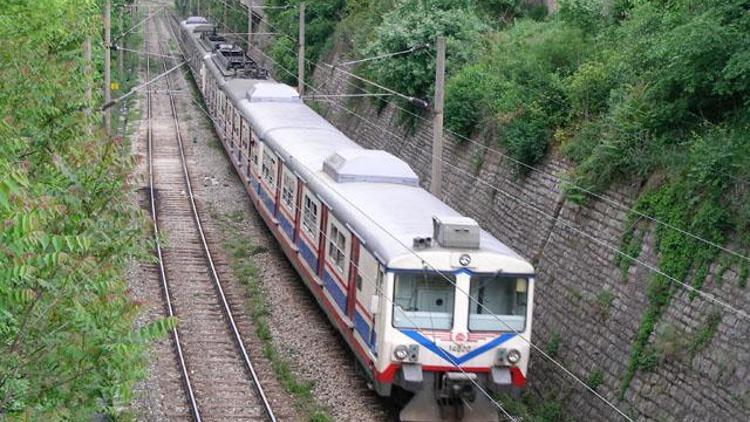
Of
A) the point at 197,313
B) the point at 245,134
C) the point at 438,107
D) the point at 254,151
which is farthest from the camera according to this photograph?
the point at 245,134

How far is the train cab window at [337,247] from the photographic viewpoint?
54.0ft

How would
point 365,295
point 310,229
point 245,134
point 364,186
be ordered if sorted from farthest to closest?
point 245,134
point 310,229
point 364,186
point 365,295

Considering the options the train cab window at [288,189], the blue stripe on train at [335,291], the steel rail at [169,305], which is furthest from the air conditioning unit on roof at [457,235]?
the train cab window at [288,189]

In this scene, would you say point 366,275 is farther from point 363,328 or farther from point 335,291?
point 335,291

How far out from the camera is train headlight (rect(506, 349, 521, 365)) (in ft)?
46.5

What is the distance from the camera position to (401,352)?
13867mm

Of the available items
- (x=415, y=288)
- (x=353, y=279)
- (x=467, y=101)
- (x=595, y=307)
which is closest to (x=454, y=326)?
(x=415, y=288)

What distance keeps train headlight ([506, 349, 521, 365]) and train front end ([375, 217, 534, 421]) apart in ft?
0.04

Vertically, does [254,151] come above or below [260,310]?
above

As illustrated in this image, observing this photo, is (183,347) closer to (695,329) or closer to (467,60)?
(695,329)

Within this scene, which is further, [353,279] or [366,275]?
[353,279]

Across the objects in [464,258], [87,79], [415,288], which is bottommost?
[415,288]

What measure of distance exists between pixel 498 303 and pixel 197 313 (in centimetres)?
723

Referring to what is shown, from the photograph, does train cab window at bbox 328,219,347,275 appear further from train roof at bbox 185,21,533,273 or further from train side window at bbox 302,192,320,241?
train side window at bbox 302,192,320,241
